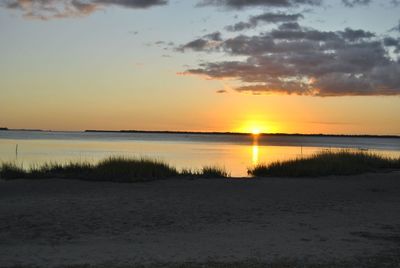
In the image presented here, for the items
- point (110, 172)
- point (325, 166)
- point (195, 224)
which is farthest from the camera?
point (325, 166)

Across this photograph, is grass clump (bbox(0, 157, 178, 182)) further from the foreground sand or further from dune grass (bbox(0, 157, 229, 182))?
the foreground sand

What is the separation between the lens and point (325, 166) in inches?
979

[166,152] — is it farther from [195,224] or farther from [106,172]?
[195,224]

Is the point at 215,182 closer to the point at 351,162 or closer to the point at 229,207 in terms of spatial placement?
the point at 229,207

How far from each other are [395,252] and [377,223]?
10.4ft

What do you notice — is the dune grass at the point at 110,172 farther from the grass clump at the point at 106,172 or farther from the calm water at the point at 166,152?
the calm water at the point at 166,152

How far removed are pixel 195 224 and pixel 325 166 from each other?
46.9 ft

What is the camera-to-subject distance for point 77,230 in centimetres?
1112

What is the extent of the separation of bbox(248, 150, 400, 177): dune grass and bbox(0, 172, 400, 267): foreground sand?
427cm

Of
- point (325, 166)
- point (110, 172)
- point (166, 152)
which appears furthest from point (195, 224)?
point (166, 152)

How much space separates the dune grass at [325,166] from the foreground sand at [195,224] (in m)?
4.27

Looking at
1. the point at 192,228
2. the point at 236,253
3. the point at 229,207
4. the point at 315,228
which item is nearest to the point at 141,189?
the point at 229,207

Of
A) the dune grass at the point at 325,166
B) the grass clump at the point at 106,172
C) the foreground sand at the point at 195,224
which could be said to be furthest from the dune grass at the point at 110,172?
the dune grass at the point at 325,166

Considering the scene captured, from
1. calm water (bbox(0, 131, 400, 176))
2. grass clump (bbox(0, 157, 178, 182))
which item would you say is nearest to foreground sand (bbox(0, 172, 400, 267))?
grass clump (bbox(0, 157, 178, 182))
